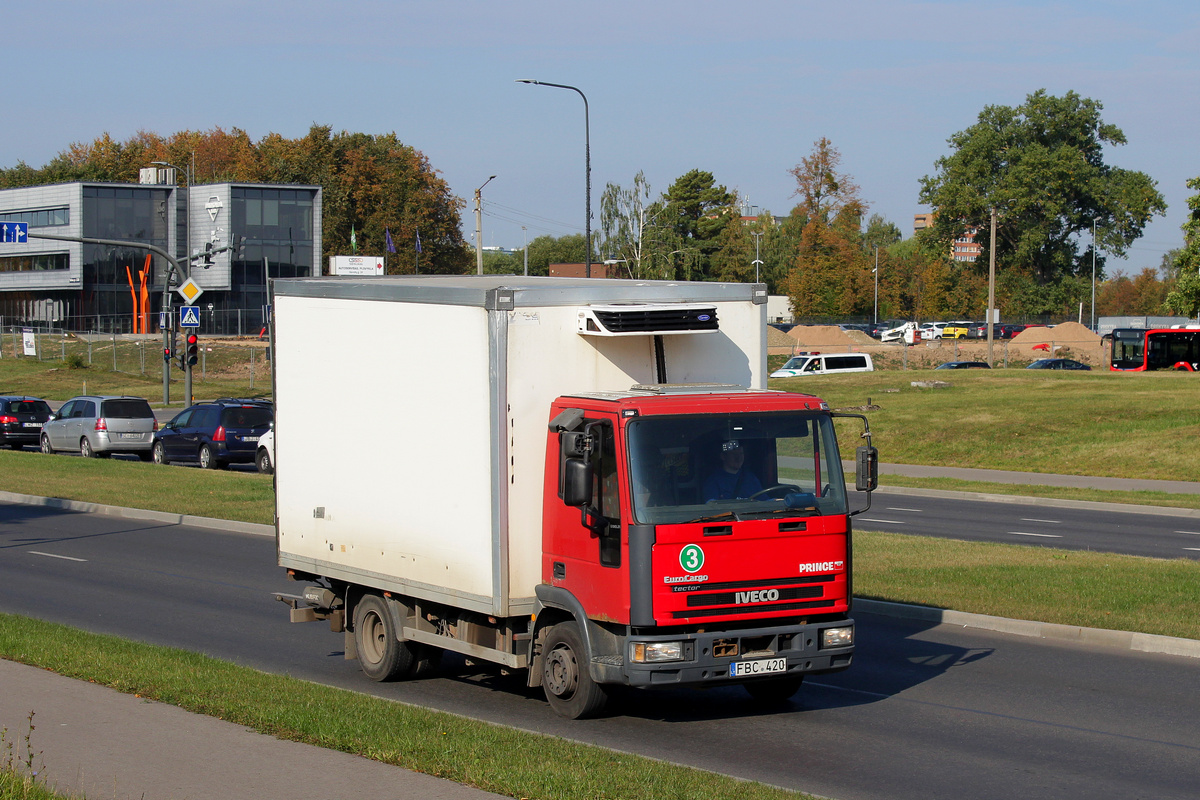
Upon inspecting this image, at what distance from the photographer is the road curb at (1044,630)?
10859 mm

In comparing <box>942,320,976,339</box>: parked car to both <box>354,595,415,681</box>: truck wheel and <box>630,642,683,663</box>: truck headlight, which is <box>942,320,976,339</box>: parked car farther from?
<box>630,642,683,663</box>: truck headlight

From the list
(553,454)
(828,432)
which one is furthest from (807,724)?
(553,454)

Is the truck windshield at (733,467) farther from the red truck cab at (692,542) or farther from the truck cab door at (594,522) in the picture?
the truck cab door at (594,522)

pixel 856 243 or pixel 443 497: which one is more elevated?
pixel 856 243

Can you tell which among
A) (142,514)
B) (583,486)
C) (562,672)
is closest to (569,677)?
(562,672)

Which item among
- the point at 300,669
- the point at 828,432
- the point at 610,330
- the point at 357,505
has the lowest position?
the point at 300,669

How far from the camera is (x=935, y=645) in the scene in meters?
11.6

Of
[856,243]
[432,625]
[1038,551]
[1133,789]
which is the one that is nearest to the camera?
[1133,789]

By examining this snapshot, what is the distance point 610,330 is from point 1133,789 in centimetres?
430

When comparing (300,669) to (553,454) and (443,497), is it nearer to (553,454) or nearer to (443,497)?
(443,497)

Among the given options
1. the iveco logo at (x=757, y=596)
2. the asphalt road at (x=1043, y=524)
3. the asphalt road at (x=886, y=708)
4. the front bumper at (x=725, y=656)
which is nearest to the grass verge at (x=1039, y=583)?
the asphalt road at (x=886, y=708)

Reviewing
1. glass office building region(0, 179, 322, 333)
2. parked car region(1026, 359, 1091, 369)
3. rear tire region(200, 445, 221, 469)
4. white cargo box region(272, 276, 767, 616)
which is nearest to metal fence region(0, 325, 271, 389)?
glass office building region(0, 179, 322, 333)

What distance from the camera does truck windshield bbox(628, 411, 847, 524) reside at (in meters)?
8.10

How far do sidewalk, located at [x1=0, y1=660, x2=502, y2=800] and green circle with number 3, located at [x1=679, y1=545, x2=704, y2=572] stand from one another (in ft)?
6.79
